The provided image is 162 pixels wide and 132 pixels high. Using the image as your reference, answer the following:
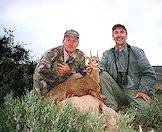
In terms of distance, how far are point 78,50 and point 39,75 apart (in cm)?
106

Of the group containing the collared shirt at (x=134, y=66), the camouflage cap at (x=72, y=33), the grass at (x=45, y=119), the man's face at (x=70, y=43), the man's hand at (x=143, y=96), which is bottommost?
the man's hand at (x=143, y=96)

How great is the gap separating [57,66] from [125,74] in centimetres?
171

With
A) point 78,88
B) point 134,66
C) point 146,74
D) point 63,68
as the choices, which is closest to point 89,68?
point 63,68

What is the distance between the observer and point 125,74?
11.7 m

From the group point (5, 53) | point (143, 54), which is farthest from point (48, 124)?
point (5, 53)

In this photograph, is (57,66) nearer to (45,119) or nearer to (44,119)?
(45,119)

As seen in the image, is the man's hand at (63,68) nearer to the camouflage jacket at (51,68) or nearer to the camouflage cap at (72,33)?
the camouflage jacket at (51,68)

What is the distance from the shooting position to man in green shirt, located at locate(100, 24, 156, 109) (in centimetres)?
1127

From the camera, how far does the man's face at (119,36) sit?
37.2ft

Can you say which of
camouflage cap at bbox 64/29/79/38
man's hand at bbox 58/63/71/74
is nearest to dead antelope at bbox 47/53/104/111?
man's hand at bbox 58/63/71/74

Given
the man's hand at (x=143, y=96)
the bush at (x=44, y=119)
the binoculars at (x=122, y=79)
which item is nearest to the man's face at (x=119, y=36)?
the binoculars at (x=122, y=79)

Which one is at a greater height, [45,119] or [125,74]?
[125,74]

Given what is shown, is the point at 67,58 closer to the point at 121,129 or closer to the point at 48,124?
the point at 121,129

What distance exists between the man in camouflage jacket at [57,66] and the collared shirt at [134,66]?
3.24ft
